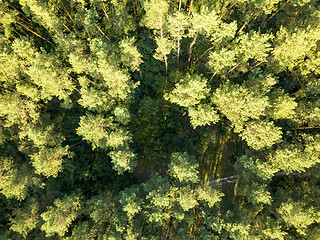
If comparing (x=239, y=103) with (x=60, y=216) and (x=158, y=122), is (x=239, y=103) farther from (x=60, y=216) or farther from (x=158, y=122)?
(x=60, y=216)

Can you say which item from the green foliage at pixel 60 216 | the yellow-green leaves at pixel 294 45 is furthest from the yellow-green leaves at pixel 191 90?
the green foliage at pixel 60 216

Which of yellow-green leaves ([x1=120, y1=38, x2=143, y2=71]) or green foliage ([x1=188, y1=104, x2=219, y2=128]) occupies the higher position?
yellow-green leaves ([x1=120, y1=38, x2=143, y2=71])

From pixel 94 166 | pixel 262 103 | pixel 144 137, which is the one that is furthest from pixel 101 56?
pixel 262 103

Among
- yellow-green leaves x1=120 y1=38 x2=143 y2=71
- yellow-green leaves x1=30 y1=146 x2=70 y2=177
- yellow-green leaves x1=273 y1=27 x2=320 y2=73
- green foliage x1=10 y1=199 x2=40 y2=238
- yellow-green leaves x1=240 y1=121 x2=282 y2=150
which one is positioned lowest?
green foliage x1=10 y1=199 x2=40 y2=238

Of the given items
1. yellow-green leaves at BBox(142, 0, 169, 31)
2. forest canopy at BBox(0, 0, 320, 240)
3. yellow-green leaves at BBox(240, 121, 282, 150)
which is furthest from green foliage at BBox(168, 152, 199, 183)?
yellow-green leaves at BBox(142, 0, 169, 31)

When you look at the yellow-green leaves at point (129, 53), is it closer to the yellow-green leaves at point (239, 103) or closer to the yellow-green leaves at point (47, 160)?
the yellow-green leaves at point (239, 103)

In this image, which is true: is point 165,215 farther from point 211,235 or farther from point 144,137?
point 144,137

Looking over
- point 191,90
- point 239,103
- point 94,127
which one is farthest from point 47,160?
point 239,103

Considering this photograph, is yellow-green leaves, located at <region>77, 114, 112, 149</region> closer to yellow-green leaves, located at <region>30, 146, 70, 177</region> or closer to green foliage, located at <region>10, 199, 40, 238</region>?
yellow-green leaves, located at <region>30, 146, 70, 177</region>

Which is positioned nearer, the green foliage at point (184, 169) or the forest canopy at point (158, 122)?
the green foliage at point (184, 169)
